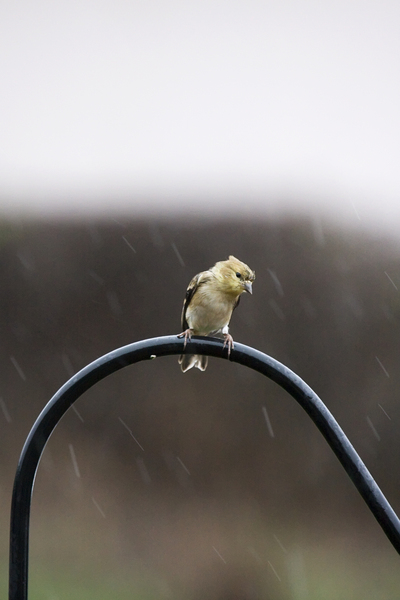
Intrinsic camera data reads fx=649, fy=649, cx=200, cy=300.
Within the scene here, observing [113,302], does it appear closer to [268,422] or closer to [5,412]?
[5,412]

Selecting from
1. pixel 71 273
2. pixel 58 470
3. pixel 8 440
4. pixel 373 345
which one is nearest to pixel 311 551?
pixel 373 345

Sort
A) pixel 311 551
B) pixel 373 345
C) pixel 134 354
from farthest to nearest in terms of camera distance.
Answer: pixel 373 345
pixel 311 551
pixel 134 354

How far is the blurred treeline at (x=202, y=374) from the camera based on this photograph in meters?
6.34

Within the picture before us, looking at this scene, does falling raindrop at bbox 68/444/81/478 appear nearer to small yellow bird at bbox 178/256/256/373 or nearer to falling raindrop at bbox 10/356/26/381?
falling raindrop at bbox 10/356/26/381

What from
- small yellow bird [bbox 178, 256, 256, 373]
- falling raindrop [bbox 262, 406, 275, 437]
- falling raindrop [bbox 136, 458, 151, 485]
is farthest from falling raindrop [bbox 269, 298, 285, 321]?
small yellow bird [bbox 178, 256, 256, 373]

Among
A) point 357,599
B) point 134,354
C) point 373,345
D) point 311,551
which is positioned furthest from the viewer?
point 373,345

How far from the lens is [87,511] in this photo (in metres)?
6.11

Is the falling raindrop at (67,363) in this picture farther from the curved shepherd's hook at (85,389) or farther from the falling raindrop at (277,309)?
the curved shepherd's hook at (85,389)

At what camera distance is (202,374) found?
6402mm

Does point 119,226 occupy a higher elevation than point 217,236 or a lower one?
higher

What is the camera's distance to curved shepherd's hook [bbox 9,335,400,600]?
1402 millimetres

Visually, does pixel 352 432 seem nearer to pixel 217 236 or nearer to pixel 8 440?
pixel 217 236

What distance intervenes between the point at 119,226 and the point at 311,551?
144 inches

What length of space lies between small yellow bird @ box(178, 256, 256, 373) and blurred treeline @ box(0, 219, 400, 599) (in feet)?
11.4
